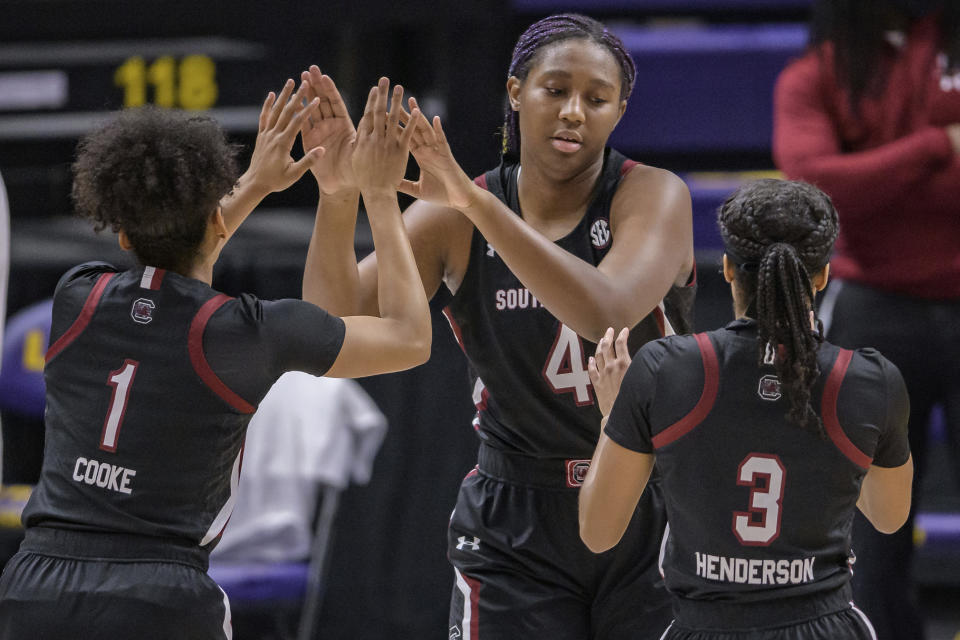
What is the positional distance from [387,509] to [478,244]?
2.53 meters

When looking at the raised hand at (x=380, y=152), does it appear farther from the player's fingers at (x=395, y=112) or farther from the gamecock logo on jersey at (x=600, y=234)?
the gamecock logo on jersey at (x=600, y=234)

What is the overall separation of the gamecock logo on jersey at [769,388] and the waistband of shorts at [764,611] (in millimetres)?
377

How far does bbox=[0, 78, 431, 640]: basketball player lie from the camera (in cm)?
244

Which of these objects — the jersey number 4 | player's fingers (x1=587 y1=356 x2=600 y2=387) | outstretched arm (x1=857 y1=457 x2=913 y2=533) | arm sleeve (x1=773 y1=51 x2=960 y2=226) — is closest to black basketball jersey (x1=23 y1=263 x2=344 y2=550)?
player's fingers (x1=587 y1=356 x2=600 y2=387)

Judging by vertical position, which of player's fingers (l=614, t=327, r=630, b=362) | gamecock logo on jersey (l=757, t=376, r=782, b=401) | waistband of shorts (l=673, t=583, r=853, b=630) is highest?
player's fingers (l=614, t=327, r=630, b=362)

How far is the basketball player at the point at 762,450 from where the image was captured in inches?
98.6

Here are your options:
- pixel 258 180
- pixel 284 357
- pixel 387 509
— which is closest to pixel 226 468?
pixel 284 357

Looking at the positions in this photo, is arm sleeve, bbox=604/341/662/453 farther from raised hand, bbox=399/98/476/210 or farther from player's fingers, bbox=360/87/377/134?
player's fingers, bbox=360/87/377/134

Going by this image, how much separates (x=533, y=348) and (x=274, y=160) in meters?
0.72

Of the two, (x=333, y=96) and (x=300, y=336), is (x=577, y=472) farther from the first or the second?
(x=333, y=96)

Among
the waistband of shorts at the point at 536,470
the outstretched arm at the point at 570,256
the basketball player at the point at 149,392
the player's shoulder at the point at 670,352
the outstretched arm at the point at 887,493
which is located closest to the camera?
the basketball player at the point at 149,392

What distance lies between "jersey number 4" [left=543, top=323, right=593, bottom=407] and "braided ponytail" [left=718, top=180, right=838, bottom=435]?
1.61 feet

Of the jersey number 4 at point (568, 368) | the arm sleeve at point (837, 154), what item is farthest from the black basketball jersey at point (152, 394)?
the arm sleeve at point (837, 154)

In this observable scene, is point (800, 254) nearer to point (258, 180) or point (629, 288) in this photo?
point (629, 288)
